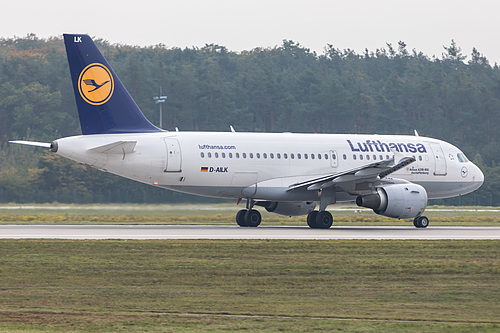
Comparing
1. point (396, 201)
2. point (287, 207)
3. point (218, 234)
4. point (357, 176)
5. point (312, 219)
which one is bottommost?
point (218, 234)

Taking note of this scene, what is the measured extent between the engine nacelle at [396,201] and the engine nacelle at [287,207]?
3.40 metres

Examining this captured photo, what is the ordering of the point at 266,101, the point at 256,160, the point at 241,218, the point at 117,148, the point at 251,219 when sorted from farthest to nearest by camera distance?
1. the point at 266,101
2. the point at 241,218
3. the point at 251,219
4. the point at 256,160
5. the point at 117,148

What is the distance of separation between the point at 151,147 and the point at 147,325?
20.5 meters

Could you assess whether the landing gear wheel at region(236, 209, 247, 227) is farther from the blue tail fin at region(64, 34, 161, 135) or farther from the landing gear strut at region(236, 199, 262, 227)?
the blue tail fin at region(64, 34, 161, 135)

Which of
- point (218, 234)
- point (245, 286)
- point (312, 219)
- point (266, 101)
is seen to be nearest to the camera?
point (245, 286)

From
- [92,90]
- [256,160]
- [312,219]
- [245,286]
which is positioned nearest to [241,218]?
[256,160]

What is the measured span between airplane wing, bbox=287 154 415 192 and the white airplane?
0.04m

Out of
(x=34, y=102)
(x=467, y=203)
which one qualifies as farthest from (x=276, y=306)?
(x=34, y=102)

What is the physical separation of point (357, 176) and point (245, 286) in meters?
17.0

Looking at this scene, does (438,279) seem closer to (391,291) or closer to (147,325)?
(391,291)

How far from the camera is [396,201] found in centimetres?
3259

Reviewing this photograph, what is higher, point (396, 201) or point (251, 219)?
point (396, 201)

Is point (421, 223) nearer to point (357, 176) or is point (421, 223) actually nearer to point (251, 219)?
point (357, 176)

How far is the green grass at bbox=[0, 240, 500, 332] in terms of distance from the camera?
1233 centimetres
